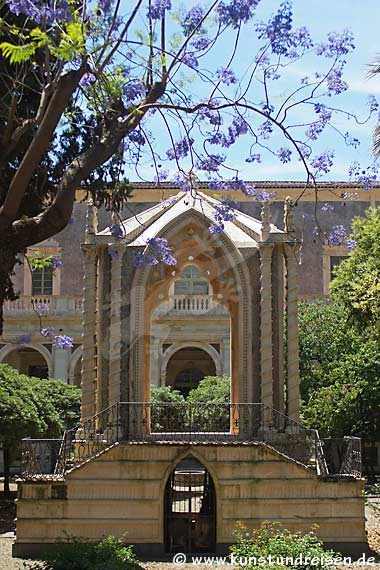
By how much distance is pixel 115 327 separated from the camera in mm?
17031

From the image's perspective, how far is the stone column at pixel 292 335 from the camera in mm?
16766

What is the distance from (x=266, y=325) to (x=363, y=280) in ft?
10.3

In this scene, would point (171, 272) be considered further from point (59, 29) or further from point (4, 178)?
point (59, 29)

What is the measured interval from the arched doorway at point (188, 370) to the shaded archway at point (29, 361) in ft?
19.8

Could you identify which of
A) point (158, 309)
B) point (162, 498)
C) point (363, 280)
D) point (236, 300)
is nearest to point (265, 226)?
point (236, 300)

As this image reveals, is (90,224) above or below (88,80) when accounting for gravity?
below

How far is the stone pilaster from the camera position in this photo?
1666cm

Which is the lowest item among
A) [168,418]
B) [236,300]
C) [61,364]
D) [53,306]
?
[168,418]

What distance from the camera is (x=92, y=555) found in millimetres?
11695

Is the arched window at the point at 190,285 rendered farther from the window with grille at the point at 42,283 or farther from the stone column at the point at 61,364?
the window with grille at the point at 42,283

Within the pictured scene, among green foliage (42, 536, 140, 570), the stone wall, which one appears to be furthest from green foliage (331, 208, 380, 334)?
green foliage (42, 536, 140, 570)

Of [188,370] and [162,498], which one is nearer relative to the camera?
[162,498]

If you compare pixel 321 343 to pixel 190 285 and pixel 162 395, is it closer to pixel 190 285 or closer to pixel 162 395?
pixel 162 395

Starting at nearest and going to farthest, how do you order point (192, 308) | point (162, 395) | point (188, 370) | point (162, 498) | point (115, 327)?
point (162, 498), point (115, 327), point (162, 395), point (192, 308), point (188, 370)
